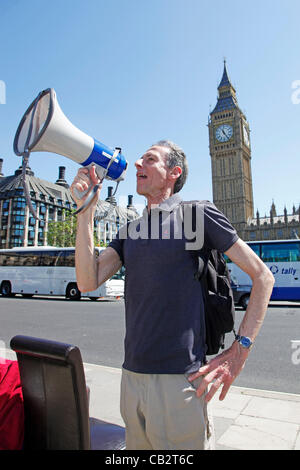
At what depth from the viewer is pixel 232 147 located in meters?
83.8

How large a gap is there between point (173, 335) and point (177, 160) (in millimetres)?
836

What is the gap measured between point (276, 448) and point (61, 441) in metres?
1.84

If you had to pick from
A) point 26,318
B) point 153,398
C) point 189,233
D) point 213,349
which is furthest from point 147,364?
point 26,318

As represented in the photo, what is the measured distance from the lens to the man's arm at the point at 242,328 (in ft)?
3.97

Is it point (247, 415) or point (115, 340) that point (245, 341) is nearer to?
point (247, 415)

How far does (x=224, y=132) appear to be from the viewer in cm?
8475

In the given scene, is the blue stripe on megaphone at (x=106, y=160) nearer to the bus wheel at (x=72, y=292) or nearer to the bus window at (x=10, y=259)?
the bus wheel at (x=72, y=292)

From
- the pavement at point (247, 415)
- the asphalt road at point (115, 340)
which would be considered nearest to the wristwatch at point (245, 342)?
the pavement at point (247, 415)

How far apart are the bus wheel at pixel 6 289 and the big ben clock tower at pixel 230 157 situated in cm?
6760

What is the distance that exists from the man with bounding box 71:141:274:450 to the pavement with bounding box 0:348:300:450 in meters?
1.12

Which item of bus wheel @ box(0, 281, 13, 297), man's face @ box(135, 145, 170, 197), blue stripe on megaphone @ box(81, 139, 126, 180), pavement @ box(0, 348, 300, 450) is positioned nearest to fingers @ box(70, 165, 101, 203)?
blue stripe on megaphone @ box(81, 139, 126, 180)
